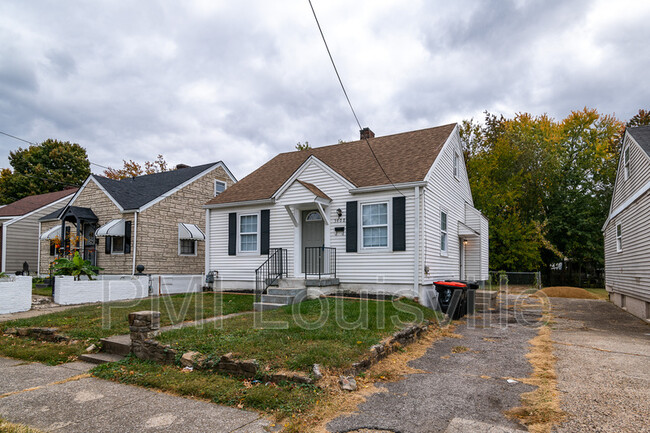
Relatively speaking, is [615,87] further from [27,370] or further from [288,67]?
[27,370]

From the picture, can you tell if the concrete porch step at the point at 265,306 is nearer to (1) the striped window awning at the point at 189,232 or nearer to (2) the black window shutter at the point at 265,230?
(2) the black window shutter at the point at 265,230

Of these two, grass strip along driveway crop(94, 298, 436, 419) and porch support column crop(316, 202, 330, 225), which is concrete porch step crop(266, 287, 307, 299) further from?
porch support column crop(316, 202, 330, 225)

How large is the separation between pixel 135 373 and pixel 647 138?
14.6 meters

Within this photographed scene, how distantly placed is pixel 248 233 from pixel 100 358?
26.6 ft

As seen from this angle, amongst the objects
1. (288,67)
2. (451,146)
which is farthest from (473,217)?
(288,67)

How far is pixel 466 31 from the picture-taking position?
977 cm

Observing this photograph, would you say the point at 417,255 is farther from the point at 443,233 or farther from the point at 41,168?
the point at 41,168

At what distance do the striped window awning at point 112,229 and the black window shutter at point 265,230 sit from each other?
6.92 m

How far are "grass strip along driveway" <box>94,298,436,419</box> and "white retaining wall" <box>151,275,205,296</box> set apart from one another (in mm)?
7515

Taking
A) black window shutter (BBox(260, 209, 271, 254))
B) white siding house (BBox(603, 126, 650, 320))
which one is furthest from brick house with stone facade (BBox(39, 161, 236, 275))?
white siding house (BBox(603, 126, 650, 320))

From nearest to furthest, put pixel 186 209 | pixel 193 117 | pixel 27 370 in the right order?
pixel 27 370 → pixel 193 117 → pixel 186 209

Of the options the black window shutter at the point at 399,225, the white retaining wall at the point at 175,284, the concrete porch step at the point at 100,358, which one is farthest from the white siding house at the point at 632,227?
the white retaining wall at the point at 175,284

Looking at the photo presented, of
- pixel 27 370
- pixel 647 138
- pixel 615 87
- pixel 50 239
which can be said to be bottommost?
pixel 27 370

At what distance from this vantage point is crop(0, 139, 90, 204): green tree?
120ft
